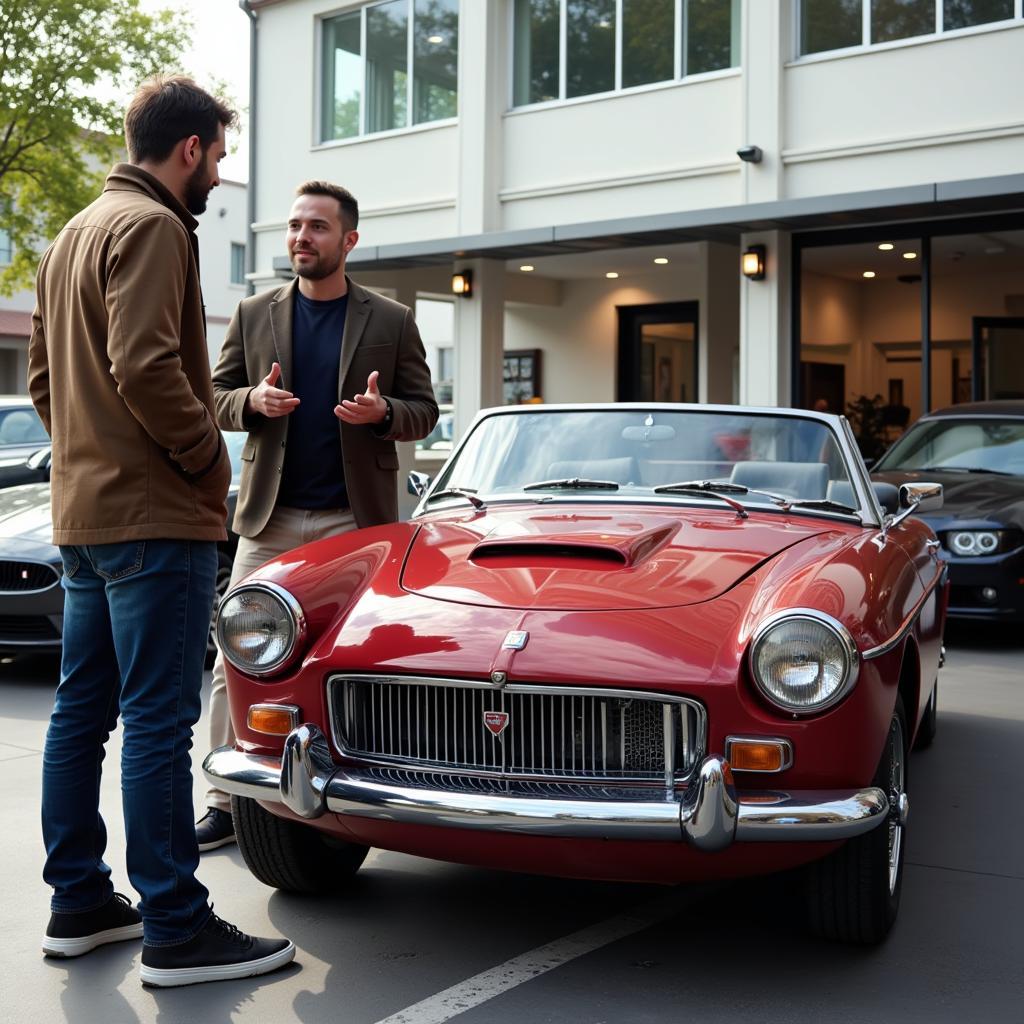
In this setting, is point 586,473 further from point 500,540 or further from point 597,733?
point 597,733

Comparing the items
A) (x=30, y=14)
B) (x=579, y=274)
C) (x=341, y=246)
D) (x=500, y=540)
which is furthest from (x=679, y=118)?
(x=30, y=14)

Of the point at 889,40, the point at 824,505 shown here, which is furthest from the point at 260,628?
the point at 889,40

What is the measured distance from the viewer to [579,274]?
1991 cm

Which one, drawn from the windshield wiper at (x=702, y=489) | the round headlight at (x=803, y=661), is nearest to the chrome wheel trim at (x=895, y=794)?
the round headlight at (x=803, y=661)

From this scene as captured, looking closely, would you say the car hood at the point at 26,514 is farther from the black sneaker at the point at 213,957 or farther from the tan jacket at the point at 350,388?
the black sneaker at the point at 213,957

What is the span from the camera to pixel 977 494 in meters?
8.73

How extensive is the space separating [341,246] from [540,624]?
6.09 ft

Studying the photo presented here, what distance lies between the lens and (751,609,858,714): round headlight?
3096 mm

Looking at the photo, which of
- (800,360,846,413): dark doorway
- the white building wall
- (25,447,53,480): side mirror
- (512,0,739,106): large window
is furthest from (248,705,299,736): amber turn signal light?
the white building wall

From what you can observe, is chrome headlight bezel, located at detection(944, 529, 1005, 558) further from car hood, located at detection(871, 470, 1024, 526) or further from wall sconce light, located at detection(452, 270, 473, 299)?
wall sconce light, located at detection(452, 270, 473, 299)

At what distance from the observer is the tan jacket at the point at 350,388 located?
4.46m

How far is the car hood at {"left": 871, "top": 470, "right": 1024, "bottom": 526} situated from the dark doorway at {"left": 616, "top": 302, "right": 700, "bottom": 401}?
10990 millimetres

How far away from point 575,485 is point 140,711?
1858 millimetres

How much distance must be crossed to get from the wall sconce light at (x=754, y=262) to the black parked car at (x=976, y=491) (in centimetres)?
454
